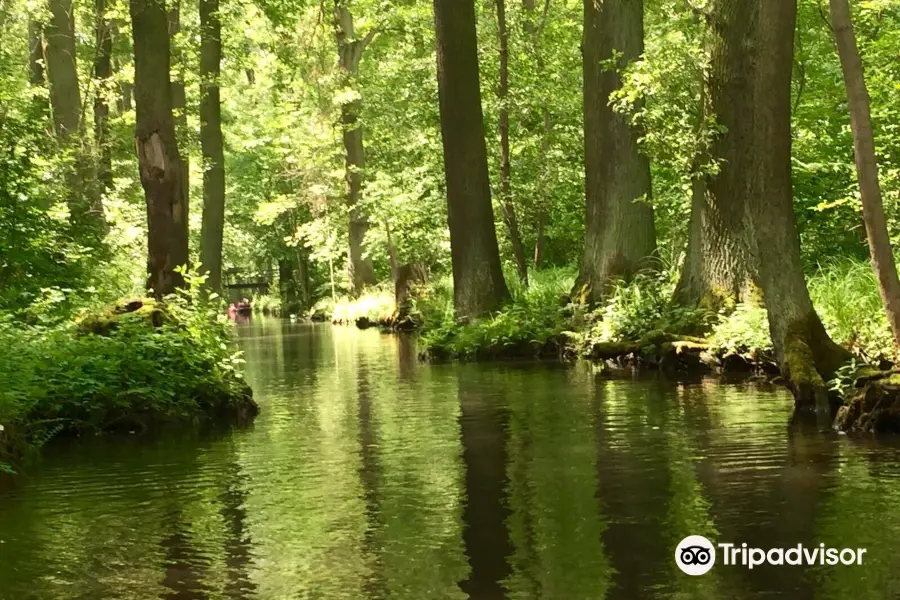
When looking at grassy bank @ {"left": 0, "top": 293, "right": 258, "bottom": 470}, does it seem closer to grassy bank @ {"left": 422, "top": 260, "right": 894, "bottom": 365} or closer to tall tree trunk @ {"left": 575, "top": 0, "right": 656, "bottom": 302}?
grassy bank @ {"left": 422, "top": 260, "right": 894, "bottom": 365}

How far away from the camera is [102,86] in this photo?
21328 millimetres

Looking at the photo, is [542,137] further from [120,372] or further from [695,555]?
[695,555]

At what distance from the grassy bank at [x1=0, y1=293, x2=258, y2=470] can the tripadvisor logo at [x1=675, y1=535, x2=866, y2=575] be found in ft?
19.2

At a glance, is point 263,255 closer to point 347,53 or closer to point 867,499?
point 347,53

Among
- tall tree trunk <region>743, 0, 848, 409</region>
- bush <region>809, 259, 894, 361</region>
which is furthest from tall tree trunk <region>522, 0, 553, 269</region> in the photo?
tall tree trunk <region>743, 0, 848, 409</region>

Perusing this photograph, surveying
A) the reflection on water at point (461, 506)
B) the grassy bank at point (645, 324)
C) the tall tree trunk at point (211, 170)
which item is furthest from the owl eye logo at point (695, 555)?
the tall tree trunk at point (211, 170)

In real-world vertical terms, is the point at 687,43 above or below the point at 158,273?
above

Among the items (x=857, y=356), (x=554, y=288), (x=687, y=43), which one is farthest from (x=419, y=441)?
(x=554, y=288)

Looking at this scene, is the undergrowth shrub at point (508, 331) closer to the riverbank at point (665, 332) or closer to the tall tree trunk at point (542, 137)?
the riverbank at point (665, 332)

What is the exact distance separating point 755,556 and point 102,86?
18.9 metres

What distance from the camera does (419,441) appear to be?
9.23 m

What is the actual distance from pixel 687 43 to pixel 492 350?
5.89 m

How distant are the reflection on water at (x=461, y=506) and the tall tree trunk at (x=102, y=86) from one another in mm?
11747

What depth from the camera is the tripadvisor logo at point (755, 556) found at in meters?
5.05
